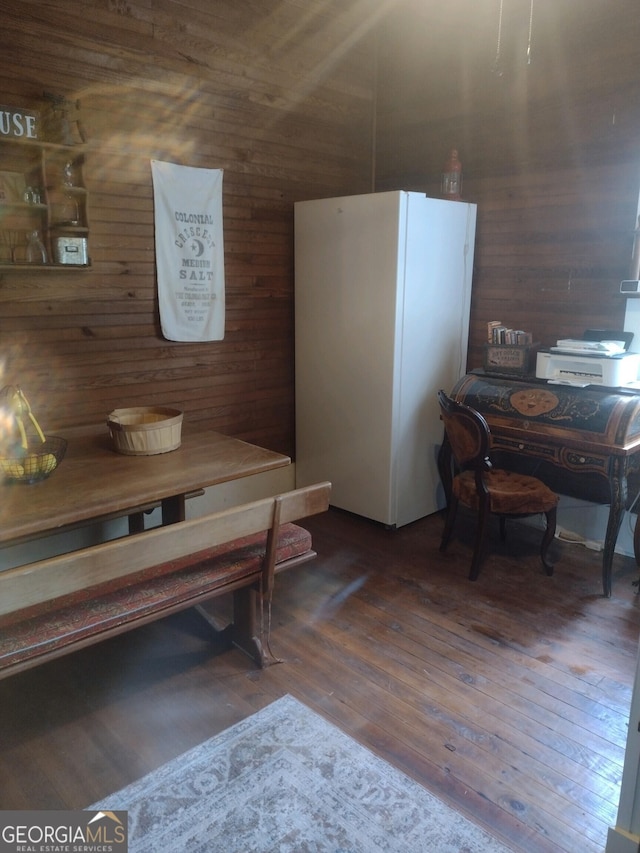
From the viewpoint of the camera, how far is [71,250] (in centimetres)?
266

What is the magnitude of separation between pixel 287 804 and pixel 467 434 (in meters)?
1.76

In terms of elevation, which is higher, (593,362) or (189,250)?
(189,250)

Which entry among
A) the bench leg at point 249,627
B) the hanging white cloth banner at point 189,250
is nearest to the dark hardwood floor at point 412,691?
the bench leg at point 249,627

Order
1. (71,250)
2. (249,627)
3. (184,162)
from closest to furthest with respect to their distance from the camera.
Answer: (249,627), (71,250), (184,162)

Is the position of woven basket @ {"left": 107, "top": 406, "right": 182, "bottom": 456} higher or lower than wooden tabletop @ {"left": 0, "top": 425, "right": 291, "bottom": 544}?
higher

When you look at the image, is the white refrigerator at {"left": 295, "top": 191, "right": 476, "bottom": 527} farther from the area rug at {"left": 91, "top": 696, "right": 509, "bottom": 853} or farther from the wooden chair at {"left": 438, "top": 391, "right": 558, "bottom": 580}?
the area rug at {"left": 91, "top": 696, "right": 509, "bottom": 853}

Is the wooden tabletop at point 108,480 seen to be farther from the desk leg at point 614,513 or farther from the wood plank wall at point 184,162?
the desk leg at point 614,513

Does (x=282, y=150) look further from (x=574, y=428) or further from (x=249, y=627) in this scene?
(x=249, y=627)

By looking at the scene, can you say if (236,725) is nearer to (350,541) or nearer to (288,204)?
(350,541)

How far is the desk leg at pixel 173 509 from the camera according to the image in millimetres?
2717

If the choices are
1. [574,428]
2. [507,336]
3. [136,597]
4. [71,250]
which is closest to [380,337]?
[507,336]

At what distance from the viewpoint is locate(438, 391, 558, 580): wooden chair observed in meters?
2.92

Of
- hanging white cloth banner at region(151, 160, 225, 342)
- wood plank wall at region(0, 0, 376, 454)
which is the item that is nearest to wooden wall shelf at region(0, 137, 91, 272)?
wood plank wall at region(0, 0, 376, 454)

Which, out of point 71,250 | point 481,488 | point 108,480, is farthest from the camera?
point 481,488
